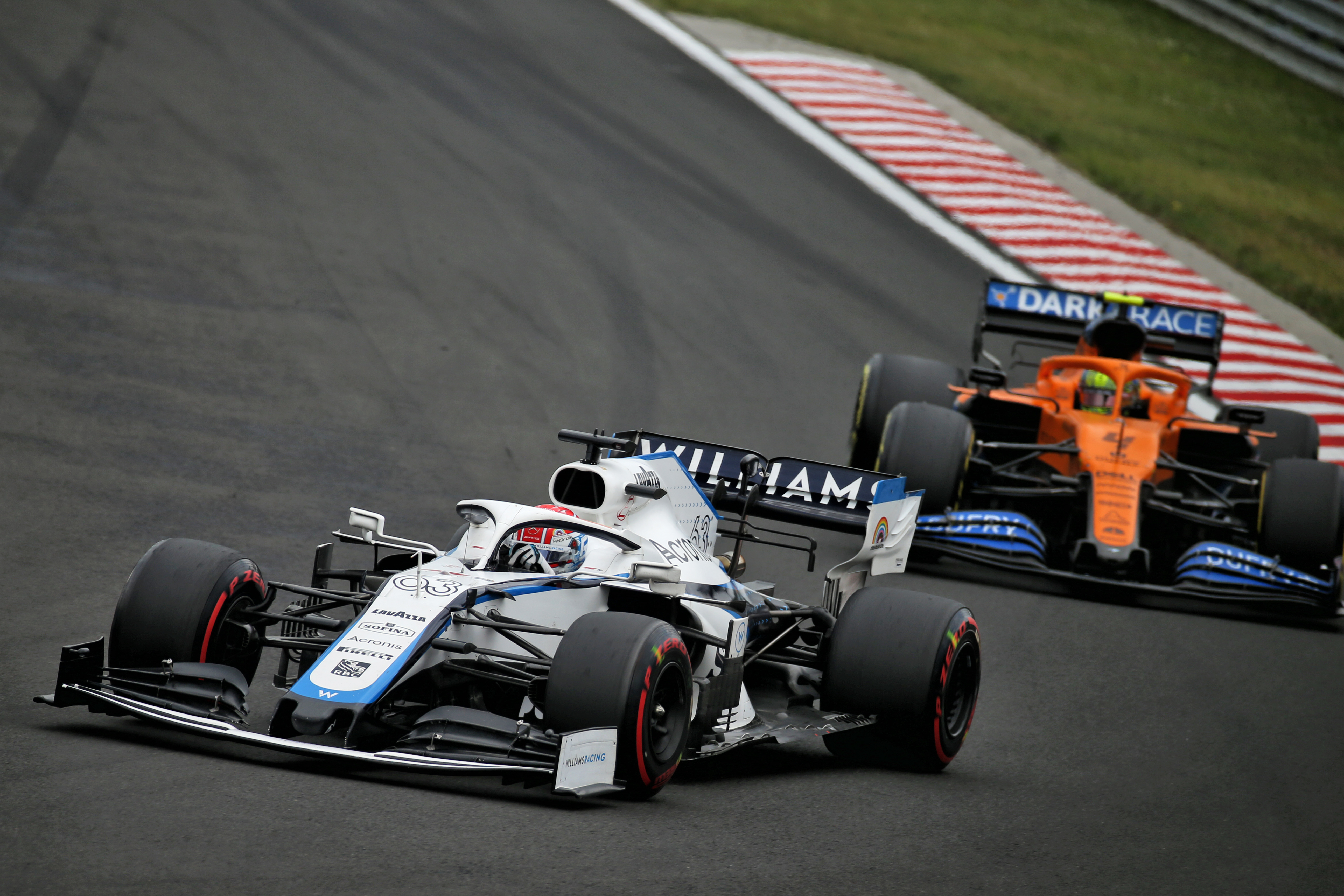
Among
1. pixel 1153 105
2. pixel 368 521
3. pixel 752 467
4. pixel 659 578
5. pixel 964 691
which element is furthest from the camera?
pixel 1153 105

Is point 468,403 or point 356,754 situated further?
point 468,403

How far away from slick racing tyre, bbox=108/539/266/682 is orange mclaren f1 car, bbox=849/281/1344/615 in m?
6.76

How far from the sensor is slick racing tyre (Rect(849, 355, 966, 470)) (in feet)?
48.2

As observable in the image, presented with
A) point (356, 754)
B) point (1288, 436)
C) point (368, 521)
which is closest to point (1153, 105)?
point (1288, 436)

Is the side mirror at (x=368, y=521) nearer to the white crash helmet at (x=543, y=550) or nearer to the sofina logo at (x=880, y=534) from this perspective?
the white crash helmet at (x=543, y=550)

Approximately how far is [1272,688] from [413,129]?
15.0 metres

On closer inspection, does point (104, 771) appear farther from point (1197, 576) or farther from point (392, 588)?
point (1197, 576)

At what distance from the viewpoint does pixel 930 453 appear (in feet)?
43.4

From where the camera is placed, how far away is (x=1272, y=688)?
11023mm

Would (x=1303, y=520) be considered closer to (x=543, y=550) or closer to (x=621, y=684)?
(x=543, y=550)

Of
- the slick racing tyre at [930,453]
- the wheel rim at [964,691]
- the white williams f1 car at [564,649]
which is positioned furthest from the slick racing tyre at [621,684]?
the slick racing tyre at [930,453]

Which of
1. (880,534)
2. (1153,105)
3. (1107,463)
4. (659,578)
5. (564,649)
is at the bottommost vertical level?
(564,649)

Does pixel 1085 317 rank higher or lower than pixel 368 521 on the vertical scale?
higher

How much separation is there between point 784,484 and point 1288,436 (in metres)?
7.51
